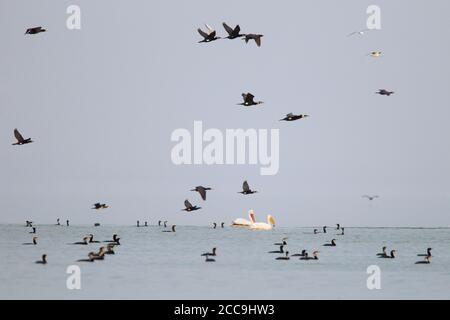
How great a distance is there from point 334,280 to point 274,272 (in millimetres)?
5198

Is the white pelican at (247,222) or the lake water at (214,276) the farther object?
the white pelican at (247,222)

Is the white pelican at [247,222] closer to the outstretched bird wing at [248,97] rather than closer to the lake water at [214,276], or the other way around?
the lake water at [214,276]

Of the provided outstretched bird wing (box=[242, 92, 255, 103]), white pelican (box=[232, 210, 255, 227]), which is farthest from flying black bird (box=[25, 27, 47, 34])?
white pelican (box=[232, 210, 255, 227])

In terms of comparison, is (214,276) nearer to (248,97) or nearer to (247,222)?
(248,97)

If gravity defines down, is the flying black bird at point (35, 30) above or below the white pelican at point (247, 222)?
above

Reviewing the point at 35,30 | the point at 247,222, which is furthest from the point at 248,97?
the point at 247,222

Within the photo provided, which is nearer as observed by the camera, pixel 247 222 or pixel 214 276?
pixel 214 276

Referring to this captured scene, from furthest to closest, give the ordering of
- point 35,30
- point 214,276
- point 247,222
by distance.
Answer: point 247,222 < point 214,276 < point 35,30

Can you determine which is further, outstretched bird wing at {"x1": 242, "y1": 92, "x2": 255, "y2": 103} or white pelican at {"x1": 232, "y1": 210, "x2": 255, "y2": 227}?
white pelican at {"x1": 232, "y1": 210, "x2": 255, "y2": 227}

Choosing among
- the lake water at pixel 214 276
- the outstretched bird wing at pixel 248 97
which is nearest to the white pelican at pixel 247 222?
the lake water at pixel 214 276

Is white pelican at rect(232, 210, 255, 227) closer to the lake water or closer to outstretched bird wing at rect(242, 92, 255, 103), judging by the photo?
the lake water

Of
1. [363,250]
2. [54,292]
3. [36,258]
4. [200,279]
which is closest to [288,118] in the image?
[200,279]
